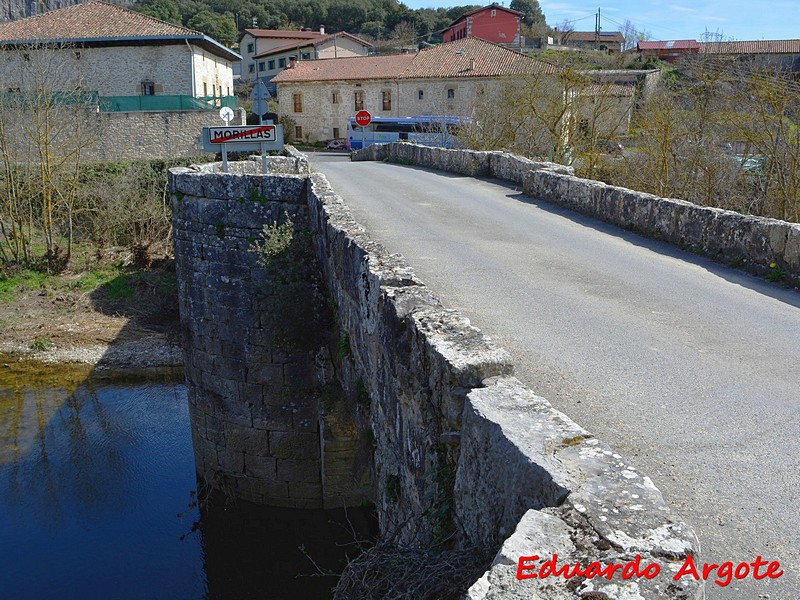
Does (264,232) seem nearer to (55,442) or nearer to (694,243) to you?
(694,243)

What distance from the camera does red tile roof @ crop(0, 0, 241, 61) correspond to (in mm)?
37469

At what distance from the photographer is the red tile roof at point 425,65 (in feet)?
154

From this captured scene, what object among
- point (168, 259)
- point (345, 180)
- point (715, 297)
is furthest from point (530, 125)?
point (715, 297)

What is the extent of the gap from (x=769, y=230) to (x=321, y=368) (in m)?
5.88

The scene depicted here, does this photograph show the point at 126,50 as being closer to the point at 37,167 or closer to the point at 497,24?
the point at 37,167

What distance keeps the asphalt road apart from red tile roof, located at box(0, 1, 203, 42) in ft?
105

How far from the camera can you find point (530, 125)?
26.7 metres

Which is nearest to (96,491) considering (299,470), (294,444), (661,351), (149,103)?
(299,470)

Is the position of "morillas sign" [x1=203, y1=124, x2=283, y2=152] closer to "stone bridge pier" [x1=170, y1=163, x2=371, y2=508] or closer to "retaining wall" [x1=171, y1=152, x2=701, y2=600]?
"stone bridge pier" [x1=170, y1=163, x2=371, y2=508]

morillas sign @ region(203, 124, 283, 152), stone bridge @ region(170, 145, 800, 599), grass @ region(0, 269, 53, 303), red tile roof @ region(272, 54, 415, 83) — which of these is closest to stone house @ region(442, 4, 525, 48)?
red tile roof @ region(272, 54, 415, 83)

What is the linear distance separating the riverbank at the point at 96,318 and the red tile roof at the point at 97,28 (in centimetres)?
1673

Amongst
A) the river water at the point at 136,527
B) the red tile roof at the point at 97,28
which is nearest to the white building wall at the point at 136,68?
the red tile roof at the point at 97,28

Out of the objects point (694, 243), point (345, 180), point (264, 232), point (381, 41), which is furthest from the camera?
point (381, 41)

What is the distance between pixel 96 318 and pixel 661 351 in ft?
68.1
